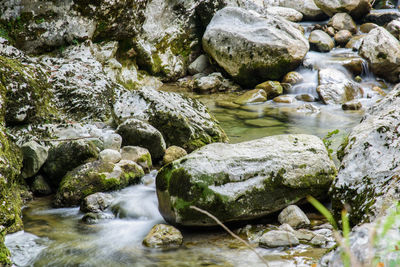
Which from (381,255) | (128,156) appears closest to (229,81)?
(128,156)

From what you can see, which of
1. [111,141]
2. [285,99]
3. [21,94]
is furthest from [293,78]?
[21,94]

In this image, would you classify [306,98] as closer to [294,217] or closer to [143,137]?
[143,137]

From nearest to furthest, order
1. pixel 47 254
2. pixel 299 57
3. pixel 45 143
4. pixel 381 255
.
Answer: pixel 381 255, pixel 47 254, pixel 45 143, pixel 299 57

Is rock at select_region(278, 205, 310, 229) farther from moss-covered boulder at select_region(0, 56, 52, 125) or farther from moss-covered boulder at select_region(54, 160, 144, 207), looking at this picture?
moss-covered boulder at select_region(0, 56, 52, 125)

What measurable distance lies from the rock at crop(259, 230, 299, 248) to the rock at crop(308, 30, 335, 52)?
12.5m

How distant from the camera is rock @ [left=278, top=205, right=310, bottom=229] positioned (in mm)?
4609

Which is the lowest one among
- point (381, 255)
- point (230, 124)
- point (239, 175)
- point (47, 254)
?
point (230, 124)

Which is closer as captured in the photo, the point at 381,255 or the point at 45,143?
the point at 381,255

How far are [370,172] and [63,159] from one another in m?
4.31

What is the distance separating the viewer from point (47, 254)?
Result: 4211 millimetres

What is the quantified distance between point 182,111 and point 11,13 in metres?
4.89

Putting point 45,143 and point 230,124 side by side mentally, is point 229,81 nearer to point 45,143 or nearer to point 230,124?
point 230,124

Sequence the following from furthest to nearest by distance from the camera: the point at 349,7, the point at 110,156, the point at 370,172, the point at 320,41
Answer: the point at 349,7, the point at 320,41, the point at 110,156, the point at 370,172

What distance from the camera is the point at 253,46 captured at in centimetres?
1326
